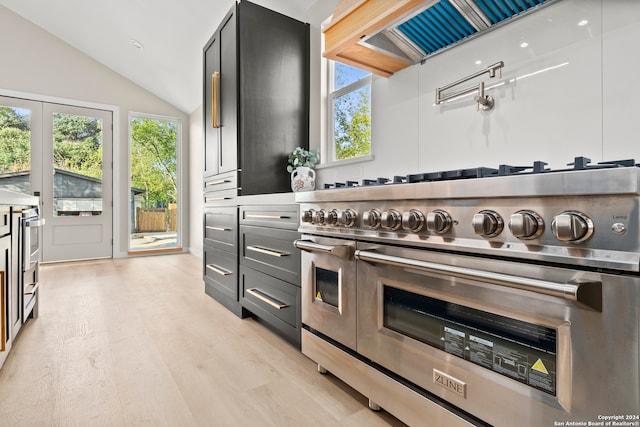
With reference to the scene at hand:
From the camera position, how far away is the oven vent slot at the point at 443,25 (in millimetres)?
1431

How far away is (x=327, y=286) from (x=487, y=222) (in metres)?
0.78

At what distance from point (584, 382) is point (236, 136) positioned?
234 cm

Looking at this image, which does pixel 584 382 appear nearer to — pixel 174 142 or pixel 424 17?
pixel 424 17

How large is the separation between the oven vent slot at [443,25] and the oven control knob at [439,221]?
3.37 ft

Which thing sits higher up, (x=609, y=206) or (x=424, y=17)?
(x=424, y=17)

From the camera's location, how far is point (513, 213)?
817 mm

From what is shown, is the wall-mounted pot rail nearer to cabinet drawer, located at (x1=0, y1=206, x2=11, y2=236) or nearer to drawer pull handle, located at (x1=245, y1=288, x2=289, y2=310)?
drawer pull handle, located at (x1=245, y1=288, x2=289, y2=310)

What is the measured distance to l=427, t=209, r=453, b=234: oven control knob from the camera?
95 cm

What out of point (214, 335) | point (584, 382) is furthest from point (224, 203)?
point (584, 382)

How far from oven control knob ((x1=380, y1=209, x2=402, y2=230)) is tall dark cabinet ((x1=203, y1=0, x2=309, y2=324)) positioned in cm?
147

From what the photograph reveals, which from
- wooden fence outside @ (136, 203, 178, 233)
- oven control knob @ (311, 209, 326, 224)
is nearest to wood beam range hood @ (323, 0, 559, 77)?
oven control knob @ (311, 209, 326, 224)

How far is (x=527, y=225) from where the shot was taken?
0.77 metres

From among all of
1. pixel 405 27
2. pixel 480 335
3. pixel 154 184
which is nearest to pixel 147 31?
pixel 154 184

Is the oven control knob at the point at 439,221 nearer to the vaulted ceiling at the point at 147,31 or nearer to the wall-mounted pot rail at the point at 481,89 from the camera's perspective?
the wall-mounted pot rail at the point at 481,89
